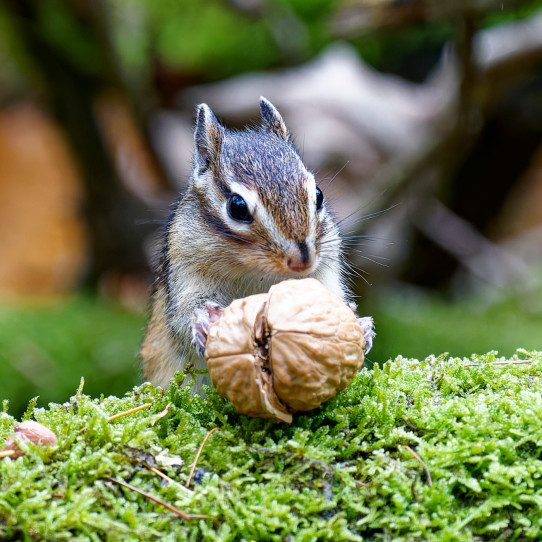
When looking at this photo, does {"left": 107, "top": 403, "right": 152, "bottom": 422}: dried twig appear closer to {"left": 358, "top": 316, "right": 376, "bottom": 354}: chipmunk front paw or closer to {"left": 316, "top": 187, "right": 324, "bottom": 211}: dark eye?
{"left": 358, "top": 316, "right": 376, "bottom": 354}: chipmunk front paw

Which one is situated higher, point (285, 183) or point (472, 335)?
point (472, 335)

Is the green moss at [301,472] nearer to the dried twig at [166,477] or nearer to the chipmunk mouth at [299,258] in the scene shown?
the dried twig at [166,477]

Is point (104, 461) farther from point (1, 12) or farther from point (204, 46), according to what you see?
point (204, 46)

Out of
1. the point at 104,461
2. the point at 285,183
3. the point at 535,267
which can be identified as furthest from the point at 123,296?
the point at 104,461

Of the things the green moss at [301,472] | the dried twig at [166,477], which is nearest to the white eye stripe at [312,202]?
the green moss at [301,472]

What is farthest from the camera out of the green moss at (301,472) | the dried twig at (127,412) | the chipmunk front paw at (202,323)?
the chipmunk front paw at (202,323)

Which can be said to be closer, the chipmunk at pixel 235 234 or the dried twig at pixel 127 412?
the dried twig at pixel 127 412

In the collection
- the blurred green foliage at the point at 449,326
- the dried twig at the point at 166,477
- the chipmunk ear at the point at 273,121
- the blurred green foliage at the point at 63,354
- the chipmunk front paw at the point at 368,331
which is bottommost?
the dried twig at the point at 166,477
